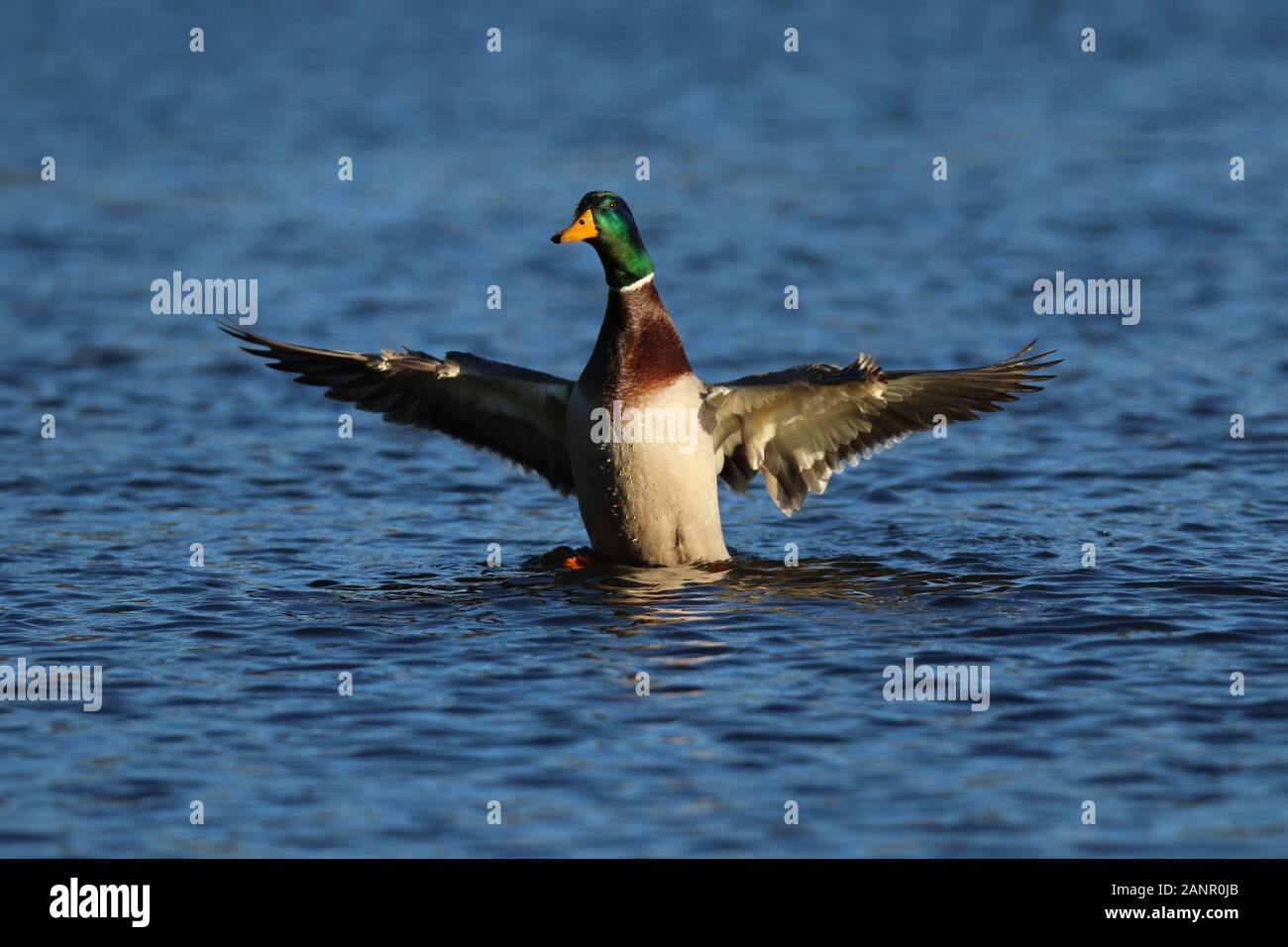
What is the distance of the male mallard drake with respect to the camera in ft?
36.8

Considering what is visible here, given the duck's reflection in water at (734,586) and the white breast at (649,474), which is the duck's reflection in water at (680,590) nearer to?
the duck's reflection in water at (734,586)

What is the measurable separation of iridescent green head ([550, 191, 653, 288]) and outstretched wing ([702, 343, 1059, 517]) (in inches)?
33.3

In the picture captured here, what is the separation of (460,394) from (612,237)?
5.11 feet

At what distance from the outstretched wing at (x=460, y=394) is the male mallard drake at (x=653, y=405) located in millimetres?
12

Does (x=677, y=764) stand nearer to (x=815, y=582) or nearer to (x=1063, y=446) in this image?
(x=815, y=582)

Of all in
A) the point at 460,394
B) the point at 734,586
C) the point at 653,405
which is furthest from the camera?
the point at 460,394

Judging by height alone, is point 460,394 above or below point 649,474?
above

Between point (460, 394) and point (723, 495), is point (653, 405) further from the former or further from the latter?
point (723, 495)

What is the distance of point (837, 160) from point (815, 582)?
50.3ft

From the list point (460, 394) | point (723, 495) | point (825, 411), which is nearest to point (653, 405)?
point (825, 411)

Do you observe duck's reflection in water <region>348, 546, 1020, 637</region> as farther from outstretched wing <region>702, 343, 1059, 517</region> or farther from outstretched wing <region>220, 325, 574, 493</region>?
outstretched wing <region>220, 325, 574, 493</region>

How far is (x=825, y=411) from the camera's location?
38.3ft

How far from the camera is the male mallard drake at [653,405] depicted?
11219 mm

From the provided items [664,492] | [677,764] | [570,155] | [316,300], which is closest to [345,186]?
[570,155]
